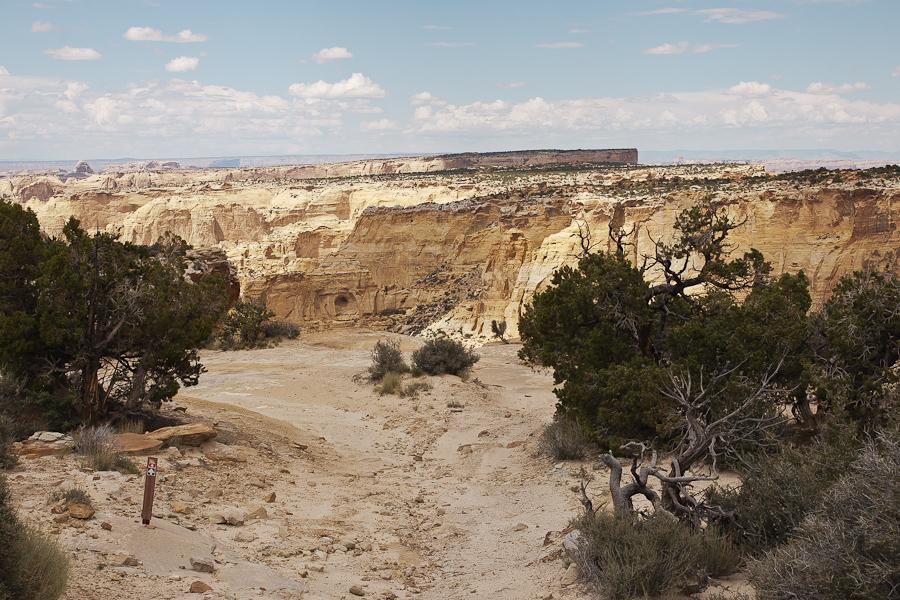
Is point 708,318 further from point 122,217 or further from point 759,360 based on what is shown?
point 122,217

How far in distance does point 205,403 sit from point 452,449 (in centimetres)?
558

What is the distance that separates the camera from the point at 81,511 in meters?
5.49

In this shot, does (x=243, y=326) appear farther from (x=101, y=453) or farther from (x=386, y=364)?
(x=101, y=453)

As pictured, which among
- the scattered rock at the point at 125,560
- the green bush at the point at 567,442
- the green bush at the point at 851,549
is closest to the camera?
the green bush at the point at 851,549

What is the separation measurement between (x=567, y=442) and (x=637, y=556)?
477 cm

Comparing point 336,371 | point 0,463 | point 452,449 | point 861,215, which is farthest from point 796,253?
point 0,463

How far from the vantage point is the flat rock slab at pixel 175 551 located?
509cm

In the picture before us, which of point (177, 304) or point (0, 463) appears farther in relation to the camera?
point (177, 304)

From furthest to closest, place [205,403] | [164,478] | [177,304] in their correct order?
[205,403]
[177,304]
[164,478]

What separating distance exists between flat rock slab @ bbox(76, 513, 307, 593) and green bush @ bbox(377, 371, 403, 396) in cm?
1038

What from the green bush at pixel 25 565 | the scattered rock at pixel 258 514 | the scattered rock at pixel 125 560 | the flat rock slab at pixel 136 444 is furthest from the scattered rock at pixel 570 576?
the flat rock slab at pixel 136 444

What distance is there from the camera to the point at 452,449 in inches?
456

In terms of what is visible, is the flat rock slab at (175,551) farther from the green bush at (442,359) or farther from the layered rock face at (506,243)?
the layered rock face at (506,243)

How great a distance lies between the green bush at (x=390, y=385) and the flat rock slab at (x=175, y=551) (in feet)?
34.0
